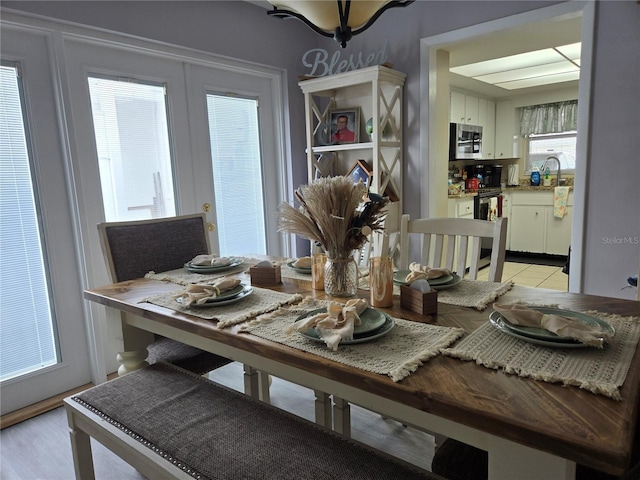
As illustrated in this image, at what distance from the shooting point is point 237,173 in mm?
3189

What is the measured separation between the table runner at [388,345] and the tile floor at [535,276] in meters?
3.59

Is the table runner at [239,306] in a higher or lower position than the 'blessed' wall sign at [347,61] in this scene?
lower

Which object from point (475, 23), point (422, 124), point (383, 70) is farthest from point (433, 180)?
point (475, 23)

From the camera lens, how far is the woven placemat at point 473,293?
1.24 m

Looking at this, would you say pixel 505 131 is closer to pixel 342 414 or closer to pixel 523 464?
pixel 342 414

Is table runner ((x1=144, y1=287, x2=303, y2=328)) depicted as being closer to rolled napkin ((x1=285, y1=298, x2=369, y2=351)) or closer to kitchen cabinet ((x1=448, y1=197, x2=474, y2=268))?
Result: rolled napkin ((x1=285, y1=298, x2=369, y2=351))

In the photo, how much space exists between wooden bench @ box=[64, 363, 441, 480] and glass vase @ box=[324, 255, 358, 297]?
16.1 inches

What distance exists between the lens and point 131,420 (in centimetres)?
121

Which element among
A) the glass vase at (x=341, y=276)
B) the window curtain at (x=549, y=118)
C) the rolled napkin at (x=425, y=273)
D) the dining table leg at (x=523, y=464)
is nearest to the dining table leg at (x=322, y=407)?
the glass vase at (x=341, y=276)

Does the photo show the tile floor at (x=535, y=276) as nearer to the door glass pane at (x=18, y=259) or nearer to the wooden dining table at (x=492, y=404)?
the wooden dining table at (x=492, y=404)

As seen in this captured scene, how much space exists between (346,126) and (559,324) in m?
2.57

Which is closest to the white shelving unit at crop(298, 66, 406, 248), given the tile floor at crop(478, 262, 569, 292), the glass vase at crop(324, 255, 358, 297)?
the glass vase at crop(324, 255, 358, 297)

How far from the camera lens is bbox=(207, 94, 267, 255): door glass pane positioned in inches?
120

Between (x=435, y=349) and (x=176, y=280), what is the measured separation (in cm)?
115
